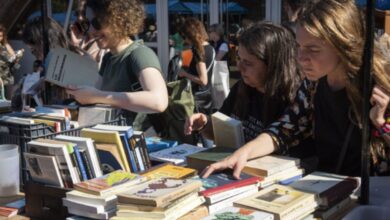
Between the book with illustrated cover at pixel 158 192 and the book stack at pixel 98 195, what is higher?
the book with illustrated cover at pixel 158 192

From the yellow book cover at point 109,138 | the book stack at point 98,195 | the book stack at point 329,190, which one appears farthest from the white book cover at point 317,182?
the yellow book cover at point 109,138

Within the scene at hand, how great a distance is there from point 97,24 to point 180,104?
0.91 meters

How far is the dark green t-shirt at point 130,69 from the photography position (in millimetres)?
1994

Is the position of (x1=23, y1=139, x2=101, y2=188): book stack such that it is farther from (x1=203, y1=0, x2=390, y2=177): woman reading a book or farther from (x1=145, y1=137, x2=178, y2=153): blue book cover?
(x1=145, y1=137, x2=178, y2=153): blue book cover

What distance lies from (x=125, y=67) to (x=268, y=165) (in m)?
0.84

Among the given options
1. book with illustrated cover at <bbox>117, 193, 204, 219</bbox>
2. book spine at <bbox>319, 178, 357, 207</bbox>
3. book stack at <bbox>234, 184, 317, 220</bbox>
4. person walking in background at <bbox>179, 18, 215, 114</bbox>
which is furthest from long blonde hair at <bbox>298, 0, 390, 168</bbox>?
person walking in background at <bbox>179, 18, 215, 114</bbox>

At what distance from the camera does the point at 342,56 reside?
1.42 meters

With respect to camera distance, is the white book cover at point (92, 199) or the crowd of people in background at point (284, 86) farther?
the crowd of people in background at point (284, 86)

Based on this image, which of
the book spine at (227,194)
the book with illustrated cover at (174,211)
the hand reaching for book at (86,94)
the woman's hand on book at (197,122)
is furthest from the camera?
the woman's hand on book at (197,122)

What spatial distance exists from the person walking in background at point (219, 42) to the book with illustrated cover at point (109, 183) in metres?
4.78

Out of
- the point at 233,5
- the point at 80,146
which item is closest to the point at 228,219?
the point at 80,146

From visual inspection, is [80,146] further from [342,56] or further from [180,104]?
[180,104]

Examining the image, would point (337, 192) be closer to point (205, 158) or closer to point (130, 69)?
point (205, 158)

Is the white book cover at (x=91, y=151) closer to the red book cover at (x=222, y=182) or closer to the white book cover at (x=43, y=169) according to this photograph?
the white book cover at (x=43, y=169)
